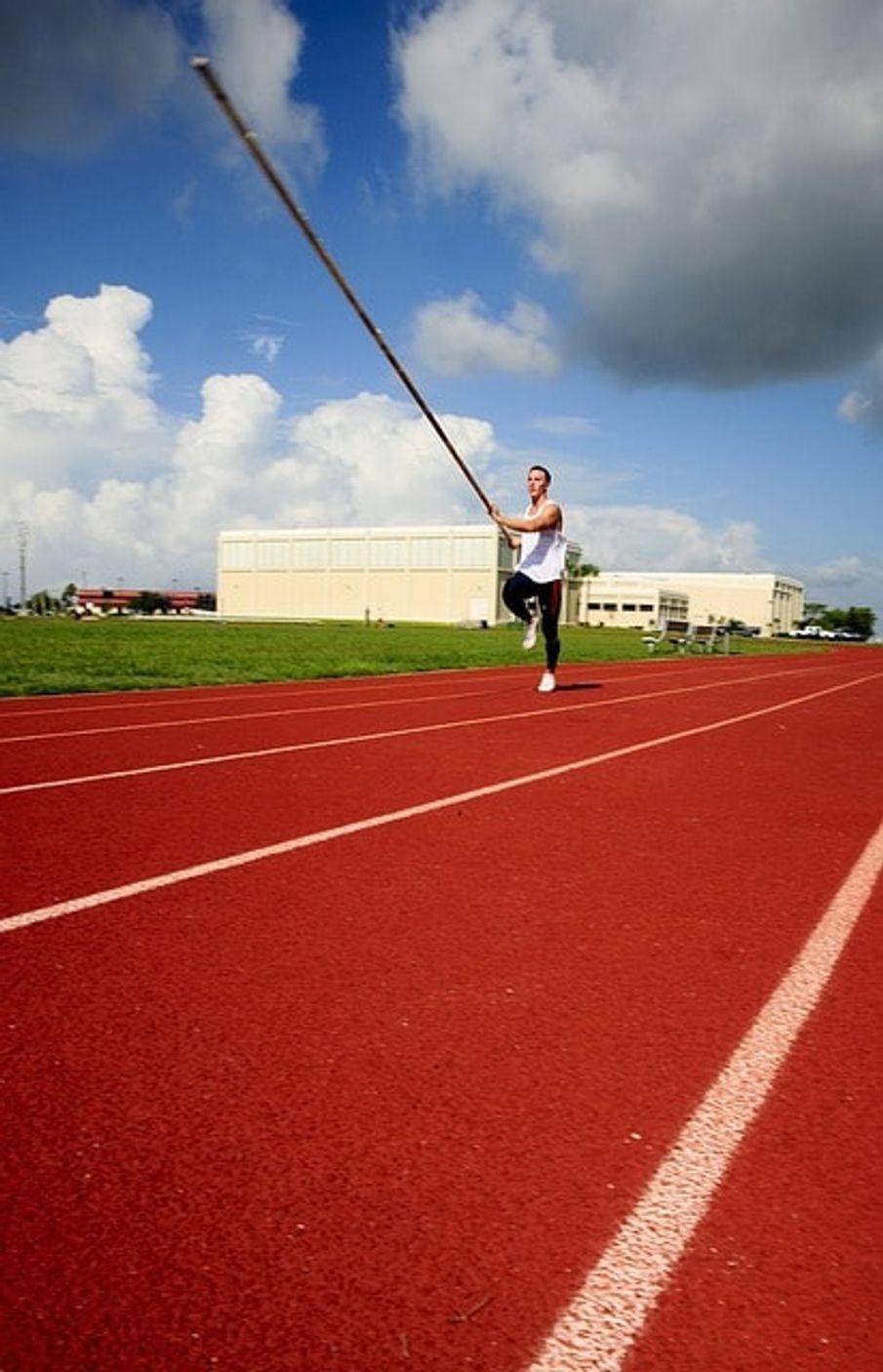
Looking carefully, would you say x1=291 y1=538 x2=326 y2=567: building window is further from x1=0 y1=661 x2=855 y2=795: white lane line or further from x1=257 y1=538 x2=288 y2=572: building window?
x1=0 y1=661 x2=855 y2=795: white lane line

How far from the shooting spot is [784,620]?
157500mm

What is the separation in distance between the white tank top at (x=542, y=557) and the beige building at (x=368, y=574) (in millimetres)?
92294

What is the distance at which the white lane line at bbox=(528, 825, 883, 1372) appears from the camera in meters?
1.35

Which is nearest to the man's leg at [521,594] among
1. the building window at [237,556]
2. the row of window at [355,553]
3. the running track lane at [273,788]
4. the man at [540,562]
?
the man at [540,562]

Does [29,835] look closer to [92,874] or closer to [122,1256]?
[92,874]

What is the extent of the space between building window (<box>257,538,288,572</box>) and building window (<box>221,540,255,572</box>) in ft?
4.79

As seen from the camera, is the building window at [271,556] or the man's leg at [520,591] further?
the building window at [271,556]

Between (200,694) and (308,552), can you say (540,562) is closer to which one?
(200,694)

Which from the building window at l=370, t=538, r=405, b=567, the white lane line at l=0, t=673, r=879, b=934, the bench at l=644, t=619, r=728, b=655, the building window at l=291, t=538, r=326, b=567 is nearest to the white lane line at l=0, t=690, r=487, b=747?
the white lane line at l=0, t=673, r=879, b=934

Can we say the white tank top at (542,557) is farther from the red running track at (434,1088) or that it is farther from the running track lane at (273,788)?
the red running track at (434,1088)

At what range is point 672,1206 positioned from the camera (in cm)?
165

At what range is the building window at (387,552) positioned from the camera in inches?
4476

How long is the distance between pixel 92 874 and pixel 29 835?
28.0 inches

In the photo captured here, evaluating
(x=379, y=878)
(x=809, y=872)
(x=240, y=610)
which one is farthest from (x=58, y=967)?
(x=240, y=610)
